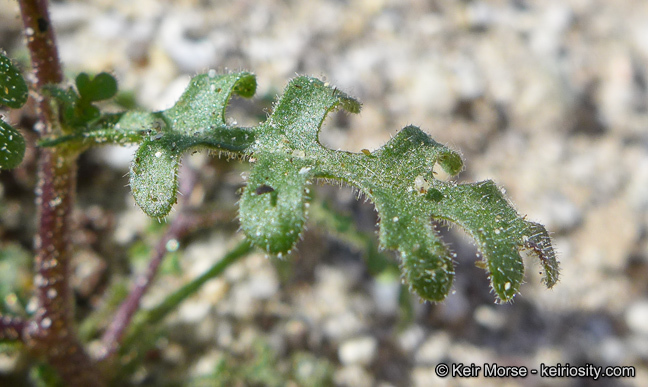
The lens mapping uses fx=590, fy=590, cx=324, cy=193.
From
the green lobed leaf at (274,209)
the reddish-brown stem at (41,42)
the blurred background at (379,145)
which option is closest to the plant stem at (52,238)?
the reddish-brown stem at (41,42)

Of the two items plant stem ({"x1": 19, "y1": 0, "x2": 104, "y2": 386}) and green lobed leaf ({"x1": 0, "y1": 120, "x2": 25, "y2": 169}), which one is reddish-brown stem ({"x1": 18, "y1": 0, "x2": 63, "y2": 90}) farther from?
green lobed leaf ({"x1": 0, "y1": 120, "x2": 25, "y2": 169})

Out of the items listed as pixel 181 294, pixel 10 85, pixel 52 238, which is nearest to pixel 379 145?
pixel 181 294

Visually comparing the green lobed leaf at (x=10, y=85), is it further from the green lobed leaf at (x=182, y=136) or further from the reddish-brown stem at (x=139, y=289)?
the reddish-brown stem at (x=139, y=289)

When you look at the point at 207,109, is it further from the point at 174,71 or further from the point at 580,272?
the point at 580,272

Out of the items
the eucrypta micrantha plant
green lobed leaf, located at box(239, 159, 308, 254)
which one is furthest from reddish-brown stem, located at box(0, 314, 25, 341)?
green lobed leaf, located at box(239, 159, 308, 254)

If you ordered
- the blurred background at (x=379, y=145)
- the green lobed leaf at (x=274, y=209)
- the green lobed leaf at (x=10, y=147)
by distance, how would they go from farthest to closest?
1. the blurred background at (x=379, y=145)
2. the green lobed leaf at (x=10, y=147)
3. the green lobed leaf at (x=274, y=209)

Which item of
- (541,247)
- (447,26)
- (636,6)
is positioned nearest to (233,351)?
(541,247)

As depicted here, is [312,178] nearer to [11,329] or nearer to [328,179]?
[328,179]
